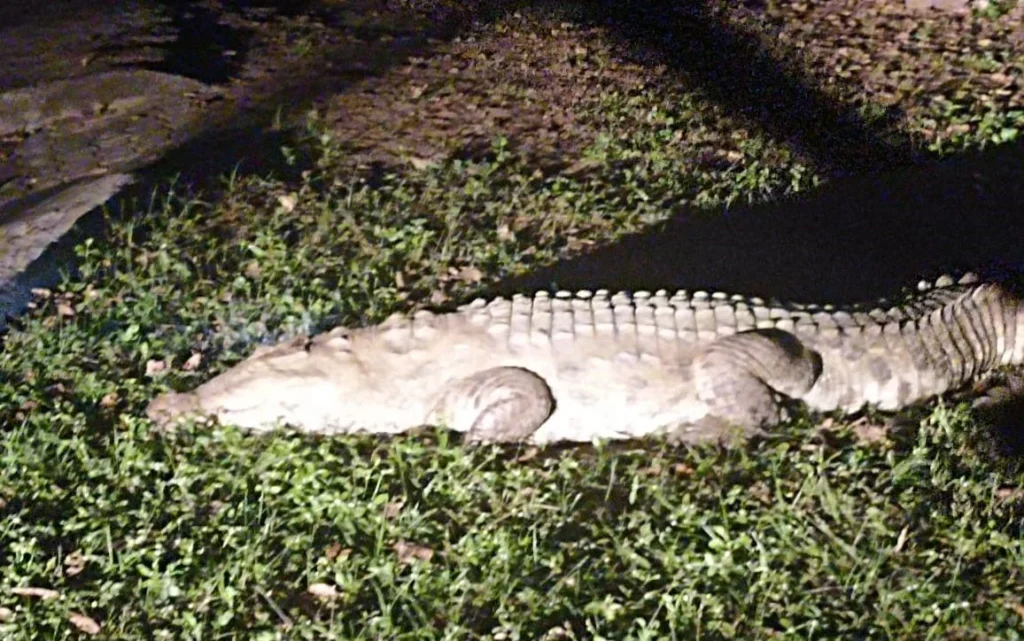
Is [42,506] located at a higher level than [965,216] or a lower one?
lower

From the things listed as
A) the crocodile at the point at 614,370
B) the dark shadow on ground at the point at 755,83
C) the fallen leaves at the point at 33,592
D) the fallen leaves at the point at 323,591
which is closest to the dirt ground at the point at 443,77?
the dark shadow on ground at the point at 755,83

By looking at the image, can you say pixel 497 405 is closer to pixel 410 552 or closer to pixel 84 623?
pixel 410 552

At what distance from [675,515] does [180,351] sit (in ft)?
8.37

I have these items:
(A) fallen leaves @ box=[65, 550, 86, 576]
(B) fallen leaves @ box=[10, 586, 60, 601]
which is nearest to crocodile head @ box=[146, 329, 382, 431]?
(A) fallen leaves @ box=[65, 550, 86, 576]

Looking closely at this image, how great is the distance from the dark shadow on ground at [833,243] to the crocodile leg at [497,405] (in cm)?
121

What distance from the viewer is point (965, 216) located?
621 centimetres

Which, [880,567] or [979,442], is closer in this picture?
[880,567]

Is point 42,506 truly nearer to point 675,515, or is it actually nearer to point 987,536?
point 675,515

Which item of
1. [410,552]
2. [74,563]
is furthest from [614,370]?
[74,563]

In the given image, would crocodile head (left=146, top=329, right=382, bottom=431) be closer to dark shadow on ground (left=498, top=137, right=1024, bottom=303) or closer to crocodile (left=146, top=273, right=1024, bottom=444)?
crocodile (left=146, top=273, right=1024, bottom=444)

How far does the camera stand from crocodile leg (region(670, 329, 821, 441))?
4379 mm

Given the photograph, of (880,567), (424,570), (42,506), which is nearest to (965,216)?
(880,567)

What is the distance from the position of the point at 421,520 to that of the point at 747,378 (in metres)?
1.43

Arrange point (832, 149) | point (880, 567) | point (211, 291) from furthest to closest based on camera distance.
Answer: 1. point (832, 149)
2. point (211, 291)
3. point (880, 567)
